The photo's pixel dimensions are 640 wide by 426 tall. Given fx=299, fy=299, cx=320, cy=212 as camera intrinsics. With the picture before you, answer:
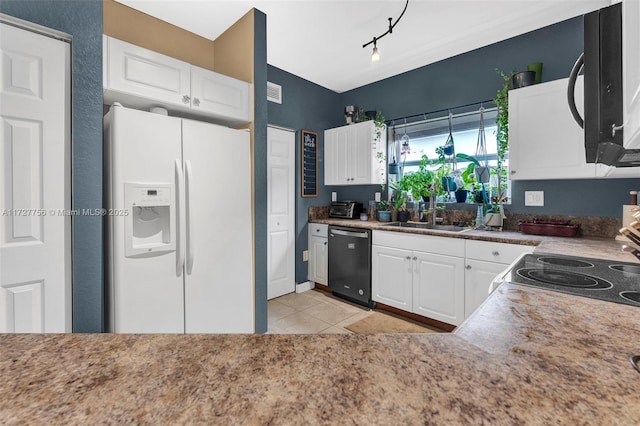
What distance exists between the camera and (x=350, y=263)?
10.9 feet

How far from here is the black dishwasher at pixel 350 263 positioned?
10.4ft

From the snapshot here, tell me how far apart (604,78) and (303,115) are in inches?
129

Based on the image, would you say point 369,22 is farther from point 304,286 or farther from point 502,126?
point 304,286

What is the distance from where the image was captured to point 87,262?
160 cm

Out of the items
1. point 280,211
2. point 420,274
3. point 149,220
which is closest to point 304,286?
point 280,211

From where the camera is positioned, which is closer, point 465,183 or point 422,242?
point 422,242

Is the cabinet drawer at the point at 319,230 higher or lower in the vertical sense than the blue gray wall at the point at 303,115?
lower

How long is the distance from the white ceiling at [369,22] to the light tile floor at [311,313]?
2.73 m

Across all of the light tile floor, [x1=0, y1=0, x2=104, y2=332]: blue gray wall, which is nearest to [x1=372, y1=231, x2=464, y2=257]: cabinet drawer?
the light tile floor

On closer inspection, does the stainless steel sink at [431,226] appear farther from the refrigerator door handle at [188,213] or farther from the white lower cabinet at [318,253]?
the refrigerator door handle at [188,213]

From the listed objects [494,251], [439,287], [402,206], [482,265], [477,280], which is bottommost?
[439,287]

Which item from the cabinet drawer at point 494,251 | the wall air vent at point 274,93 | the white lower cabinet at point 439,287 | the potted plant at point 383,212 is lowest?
the white lower cabinet at point 439,287

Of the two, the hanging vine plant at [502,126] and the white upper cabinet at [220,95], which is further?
the hanging vine plant at [502,126]

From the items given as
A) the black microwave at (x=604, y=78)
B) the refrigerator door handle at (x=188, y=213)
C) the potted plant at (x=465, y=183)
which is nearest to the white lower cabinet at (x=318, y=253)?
the potted plant at (x=465, y=183)
